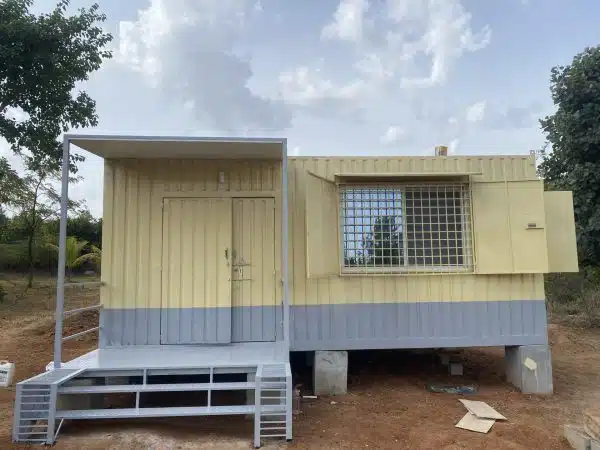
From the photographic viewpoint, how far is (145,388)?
3.74 metres

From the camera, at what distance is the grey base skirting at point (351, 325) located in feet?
16.0

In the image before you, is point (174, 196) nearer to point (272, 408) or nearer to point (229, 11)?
point (272, 408)

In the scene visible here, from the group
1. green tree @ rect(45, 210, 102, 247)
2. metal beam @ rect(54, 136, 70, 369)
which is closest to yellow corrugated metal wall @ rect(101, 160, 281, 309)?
metal beam @ rect(54, 136, 70, 369)

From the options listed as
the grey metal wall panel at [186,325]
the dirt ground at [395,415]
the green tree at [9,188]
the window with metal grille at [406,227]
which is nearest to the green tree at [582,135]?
the dirt ground at [395,415]

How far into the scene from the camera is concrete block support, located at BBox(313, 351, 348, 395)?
4891 mm

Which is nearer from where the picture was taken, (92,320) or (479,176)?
(479,176)

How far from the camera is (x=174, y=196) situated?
501 centimetres

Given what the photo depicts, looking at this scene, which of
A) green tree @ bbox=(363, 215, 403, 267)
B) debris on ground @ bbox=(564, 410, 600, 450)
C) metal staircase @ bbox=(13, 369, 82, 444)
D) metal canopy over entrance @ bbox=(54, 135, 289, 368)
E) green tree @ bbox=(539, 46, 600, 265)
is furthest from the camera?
green tree @ bbox=(539, 46, 600, 265)

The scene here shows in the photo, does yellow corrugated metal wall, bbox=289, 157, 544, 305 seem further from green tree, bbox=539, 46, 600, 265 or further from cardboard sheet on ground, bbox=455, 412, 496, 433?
green tree, bbox=539, 46, 600, 265

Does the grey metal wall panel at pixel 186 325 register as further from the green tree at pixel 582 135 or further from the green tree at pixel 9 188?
the green tree at pixel 9 188

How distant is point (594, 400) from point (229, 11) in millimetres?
8180

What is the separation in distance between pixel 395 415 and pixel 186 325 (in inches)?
99.0

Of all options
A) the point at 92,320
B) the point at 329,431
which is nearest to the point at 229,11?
the point at 329,431

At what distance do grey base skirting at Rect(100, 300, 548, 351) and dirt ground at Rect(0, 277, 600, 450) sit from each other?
2.09 feet
